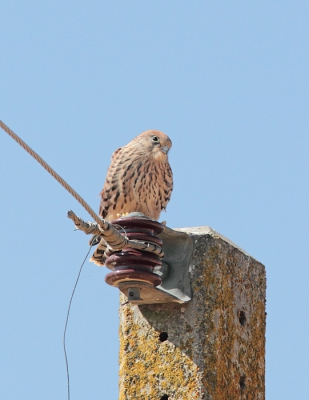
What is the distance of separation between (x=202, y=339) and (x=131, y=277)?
468 mm

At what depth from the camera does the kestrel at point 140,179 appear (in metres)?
7.24

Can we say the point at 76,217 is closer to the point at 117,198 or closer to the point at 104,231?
the point at 104,231

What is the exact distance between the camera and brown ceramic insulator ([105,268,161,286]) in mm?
→ 5203

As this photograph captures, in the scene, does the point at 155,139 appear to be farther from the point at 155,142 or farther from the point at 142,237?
the point at 142,237

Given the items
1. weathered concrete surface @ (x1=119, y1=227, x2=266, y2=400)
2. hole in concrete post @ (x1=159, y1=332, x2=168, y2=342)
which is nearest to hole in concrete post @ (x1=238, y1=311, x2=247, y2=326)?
weathered concrete surface @ (x1=119, y1=227, x2=266, y2=400)

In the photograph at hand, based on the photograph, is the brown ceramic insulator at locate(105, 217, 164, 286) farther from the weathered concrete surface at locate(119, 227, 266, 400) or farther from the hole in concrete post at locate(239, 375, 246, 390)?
the hole in concrete post at locate(239, 375, 246, 390)

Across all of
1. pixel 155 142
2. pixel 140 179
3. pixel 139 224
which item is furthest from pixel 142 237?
pixel 155 142

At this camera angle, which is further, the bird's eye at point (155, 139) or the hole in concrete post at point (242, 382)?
the bird's eye at point (155, 139)

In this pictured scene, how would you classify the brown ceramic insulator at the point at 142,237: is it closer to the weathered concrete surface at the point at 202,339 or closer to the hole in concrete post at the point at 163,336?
the weathered concrete surface at the point at 202,339

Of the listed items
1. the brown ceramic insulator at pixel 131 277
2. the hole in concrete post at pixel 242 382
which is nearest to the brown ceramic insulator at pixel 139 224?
the brown ceramic insulator at pixel 131 277

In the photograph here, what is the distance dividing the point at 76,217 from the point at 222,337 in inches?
37.7

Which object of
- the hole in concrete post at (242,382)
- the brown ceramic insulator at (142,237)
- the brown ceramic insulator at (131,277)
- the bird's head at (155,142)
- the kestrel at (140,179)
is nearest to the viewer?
the brown ceramic insulator at (131,277)

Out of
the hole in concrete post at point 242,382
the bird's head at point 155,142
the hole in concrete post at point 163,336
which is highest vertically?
the bird's head at point 155,142

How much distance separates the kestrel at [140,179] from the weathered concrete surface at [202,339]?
1669 mm
